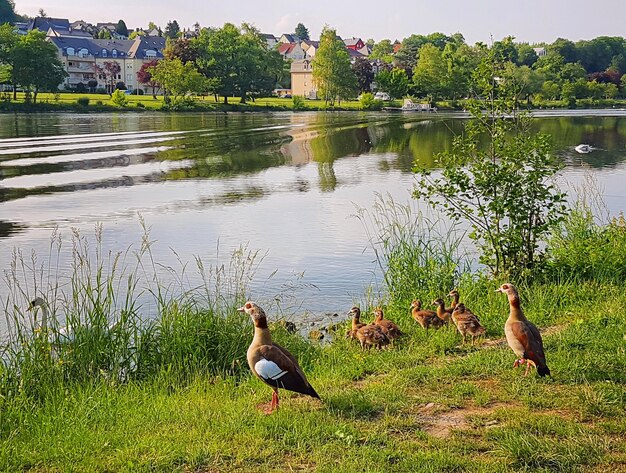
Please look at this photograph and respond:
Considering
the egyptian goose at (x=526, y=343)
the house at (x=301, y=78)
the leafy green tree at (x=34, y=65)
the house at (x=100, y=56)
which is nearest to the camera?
the egyptian goose at (x=526, y=343)

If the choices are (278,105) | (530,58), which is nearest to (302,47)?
(530,58)

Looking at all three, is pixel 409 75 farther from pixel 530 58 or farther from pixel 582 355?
pixel 582 355

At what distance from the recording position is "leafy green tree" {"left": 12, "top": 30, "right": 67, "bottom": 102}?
85875 mm

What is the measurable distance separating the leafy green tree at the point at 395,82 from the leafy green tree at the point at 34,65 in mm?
48144

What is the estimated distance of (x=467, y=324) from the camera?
28.2ft

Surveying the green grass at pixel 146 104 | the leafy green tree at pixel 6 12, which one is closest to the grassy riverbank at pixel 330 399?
the green grass at pixel 146 104

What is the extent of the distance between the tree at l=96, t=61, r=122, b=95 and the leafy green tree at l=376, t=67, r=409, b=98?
49436mm

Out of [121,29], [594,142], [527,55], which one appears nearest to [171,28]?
[121,29]

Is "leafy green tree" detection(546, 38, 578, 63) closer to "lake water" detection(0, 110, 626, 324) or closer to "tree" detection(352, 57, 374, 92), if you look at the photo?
"tree" detection(352, 57, 374, 92)

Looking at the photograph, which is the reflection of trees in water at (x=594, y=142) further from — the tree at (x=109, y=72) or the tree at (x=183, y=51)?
the tree at (x=109, y=72)

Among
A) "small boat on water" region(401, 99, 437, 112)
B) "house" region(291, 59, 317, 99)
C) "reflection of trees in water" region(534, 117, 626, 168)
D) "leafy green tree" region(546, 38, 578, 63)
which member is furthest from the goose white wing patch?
"leafy green tree" region(546, 38, 578, 63)

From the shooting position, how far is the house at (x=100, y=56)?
137 meters

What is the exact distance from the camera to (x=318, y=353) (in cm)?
914

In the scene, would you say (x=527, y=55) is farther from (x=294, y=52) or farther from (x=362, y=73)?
(x=362, y=73)
